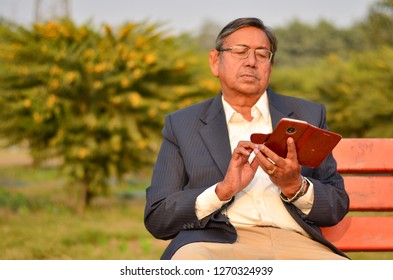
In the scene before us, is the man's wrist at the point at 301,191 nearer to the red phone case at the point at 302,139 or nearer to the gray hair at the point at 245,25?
the red phone case at the point at 302,139

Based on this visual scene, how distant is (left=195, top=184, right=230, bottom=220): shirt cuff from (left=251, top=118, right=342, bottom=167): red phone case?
12.4 inches

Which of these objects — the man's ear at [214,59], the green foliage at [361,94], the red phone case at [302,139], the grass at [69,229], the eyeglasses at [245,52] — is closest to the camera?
the red phone case at [302,139]

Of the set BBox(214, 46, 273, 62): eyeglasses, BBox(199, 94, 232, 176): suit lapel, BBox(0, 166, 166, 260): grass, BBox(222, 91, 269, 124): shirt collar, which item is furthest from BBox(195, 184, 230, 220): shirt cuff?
BBox(0, 166, 166, 260): grass

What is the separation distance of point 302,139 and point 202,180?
0.56 metres

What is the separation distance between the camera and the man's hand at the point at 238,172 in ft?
8.52

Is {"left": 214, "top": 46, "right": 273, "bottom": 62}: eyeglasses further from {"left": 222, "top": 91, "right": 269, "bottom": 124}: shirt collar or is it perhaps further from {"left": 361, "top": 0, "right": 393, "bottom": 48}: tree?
{"left": 361, "top": 0, "right": 393, "bottom": 48}: tree

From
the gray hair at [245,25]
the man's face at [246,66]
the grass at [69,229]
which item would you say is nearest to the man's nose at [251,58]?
the man's face at [246,66]

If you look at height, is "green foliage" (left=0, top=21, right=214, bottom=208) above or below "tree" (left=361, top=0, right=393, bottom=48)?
below

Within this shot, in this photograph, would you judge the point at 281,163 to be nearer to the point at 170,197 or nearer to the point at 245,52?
the point at 170,197

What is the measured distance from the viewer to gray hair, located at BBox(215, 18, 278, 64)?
2974mm

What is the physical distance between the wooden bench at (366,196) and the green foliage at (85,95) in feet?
14.1

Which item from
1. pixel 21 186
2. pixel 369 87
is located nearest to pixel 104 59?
pixel 369 87
